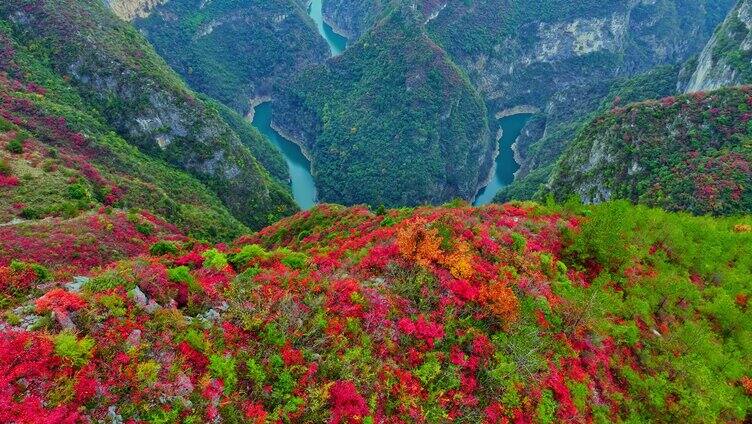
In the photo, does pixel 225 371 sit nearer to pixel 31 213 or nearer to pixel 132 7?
pixel 31 213

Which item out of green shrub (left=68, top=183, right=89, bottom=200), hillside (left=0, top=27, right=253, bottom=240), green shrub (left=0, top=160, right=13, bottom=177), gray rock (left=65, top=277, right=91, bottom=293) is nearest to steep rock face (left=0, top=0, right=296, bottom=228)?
hillside (left=0, top=27, right=253, bottom=240)

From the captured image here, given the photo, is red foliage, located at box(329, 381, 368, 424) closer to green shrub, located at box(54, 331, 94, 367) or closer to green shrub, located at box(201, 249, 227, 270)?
green shrub, located at box(54, 331, 94, 367)

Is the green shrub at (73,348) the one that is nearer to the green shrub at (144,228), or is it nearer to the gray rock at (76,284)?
the gray rock at (76,284)

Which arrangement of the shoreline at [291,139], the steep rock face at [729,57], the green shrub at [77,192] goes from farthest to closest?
the shoreline at [291,139] < the steep rock face at [729,57] < the green shrub at [77,192]

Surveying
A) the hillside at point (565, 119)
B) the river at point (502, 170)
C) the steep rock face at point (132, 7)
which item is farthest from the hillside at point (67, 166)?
the river at point (502, 170)

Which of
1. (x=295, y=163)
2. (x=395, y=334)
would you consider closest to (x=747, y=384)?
(x=395, y=334)

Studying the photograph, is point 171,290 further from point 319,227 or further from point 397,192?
point 397,192
